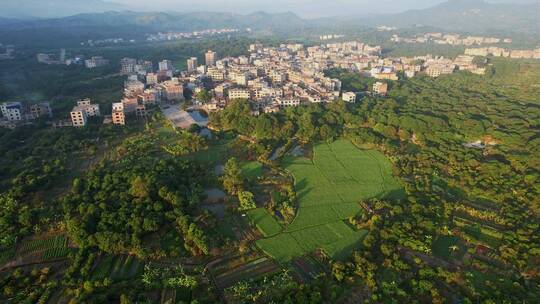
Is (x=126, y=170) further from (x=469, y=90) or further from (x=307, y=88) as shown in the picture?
(x=469, y=90)

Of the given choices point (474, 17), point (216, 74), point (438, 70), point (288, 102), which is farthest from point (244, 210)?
point (474, 17)

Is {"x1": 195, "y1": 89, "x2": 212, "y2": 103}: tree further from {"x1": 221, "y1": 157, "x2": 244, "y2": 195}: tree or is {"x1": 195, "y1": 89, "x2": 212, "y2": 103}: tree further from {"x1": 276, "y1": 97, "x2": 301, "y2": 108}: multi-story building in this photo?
{"x1": 221, "y1": 157, "x2": 244, "y2": 195}: tree

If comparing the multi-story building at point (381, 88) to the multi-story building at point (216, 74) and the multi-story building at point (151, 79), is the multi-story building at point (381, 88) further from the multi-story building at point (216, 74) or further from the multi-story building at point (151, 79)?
the multi-story building at point (151, 79)

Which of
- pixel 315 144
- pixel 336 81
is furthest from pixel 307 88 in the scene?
pixel 315 144

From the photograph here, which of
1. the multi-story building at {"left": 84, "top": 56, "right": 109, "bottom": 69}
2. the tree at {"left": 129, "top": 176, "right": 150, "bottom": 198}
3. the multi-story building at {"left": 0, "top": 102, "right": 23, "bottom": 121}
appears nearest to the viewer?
the tree at {"left": 129, "top": 176, "right": 150, "bottom": 198}

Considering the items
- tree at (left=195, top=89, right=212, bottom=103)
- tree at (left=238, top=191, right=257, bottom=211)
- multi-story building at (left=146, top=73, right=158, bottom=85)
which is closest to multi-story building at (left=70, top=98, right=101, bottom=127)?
tree at (left=195, top=89, right=212, bottom=103)

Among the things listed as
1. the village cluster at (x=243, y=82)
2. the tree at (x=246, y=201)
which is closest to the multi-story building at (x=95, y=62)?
the village cluster at (x=243, y=82)
